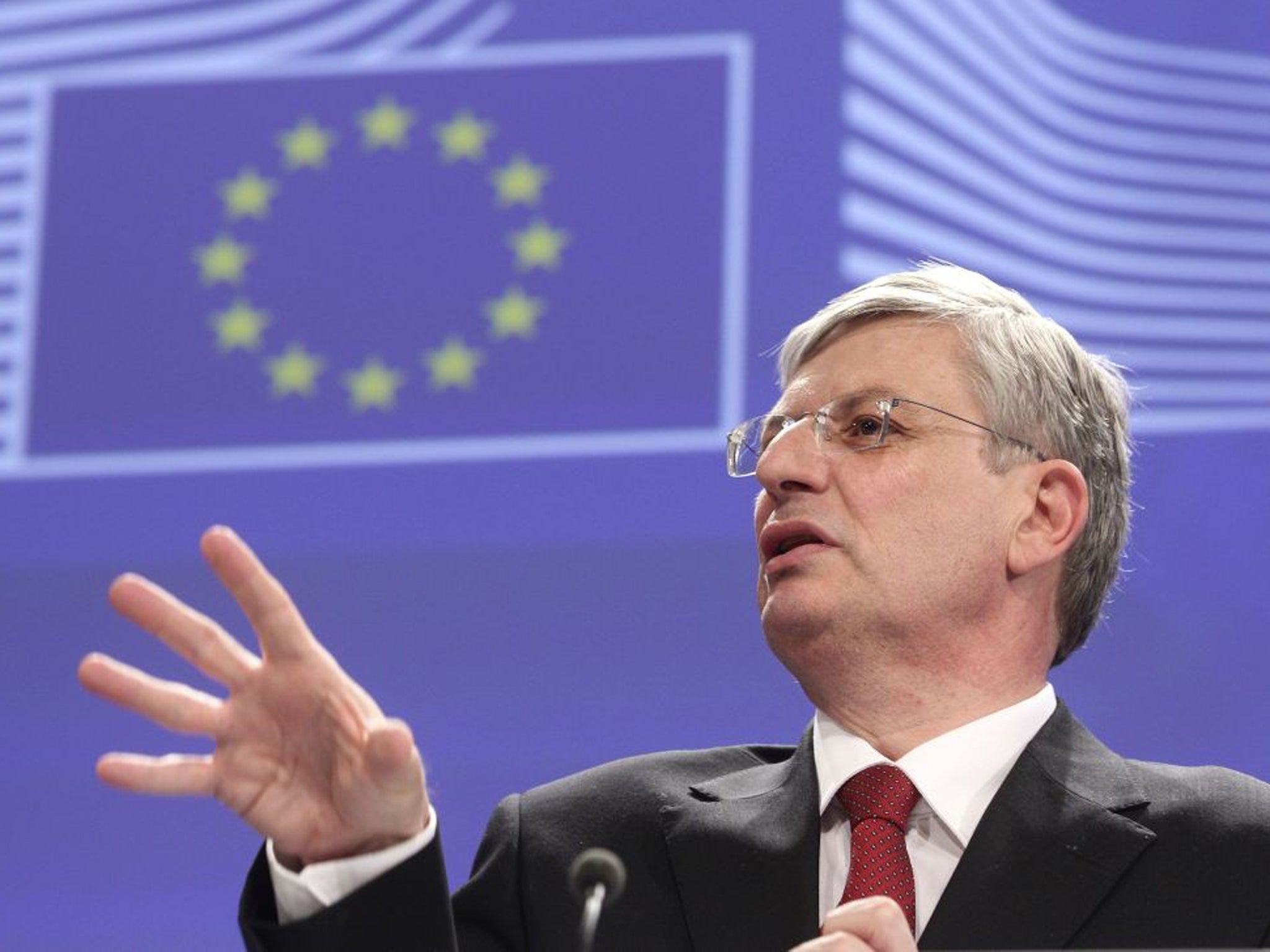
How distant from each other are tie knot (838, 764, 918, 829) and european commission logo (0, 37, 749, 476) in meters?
0.87

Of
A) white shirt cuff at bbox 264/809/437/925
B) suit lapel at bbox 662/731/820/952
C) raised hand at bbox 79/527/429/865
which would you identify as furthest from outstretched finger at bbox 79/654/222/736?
suit lapel at bbox 662/731/820/952

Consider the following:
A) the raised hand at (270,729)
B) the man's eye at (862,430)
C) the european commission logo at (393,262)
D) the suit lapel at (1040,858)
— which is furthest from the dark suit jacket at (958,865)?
the european commission logo at (393,262)

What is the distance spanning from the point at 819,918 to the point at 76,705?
4.54 feet

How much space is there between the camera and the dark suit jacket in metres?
1.93

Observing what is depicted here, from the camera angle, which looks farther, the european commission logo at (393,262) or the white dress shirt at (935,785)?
the european commission logo at (393,262)

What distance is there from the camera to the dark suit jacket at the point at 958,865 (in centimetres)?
193

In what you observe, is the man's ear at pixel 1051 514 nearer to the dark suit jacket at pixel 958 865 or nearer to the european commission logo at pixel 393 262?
the dark suit jacket at pixel 958 865

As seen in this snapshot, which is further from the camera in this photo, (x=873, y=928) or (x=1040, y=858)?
(x=1040, y=858)

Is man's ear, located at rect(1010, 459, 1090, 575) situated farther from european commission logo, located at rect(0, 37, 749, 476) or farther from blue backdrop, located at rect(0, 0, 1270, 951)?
european commission logo, located at rect(0, 37, 749, 476)

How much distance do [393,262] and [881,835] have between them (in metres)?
1.45

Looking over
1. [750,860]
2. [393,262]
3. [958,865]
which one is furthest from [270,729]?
[393,262]

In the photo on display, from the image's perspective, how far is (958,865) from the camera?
1.99 metres

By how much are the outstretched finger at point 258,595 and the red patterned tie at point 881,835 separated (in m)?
0.70

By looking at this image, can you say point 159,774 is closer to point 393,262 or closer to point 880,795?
point 880,795
